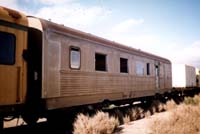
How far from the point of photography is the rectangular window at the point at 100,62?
9.33m

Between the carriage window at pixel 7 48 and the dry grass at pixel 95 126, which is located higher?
the carriage window at pixel 7 48

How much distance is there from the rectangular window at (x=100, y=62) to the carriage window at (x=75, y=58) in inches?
49.3

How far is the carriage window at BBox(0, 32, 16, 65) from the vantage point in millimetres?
5609

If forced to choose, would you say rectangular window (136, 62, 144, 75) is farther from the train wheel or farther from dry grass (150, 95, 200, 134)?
the train wheel

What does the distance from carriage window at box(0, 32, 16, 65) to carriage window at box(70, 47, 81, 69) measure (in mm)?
2276

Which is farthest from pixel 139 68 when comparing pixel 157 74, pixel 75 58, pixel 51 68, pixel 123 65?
pixel 51 68

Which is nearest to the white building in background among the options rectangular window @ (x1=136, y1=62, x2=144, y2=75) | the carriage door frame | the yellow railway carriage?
the carriage door frame

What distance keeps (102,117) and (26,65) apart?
109 inches

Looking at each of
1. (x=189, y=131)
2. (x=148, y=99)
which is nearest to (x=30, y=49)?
(x=189, y=131)

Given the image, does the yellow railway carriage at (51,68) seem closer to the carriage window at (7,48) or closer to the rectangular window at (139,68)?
the carriage window at (7,48)

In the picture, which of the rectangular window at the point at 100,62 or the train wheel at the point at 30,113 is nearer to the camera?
the train wheel at the point at 30,113

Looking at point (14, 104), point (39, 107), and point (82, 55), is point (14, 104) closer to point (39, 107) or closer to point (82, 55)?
point (39, 107)

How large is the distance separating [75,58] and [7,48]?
2.69 m

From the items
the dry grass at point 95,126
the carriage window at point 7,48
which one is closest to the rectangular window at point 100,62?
the dry grass at point 95,126
